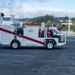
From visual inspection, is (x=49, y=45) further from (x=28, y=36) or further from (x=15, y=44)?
(x=15, y=44)

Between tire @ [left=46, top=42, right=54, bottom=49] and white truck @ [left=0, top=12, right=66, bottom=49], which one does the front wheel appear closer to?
white truck @ [left=0, top=12, right=66, bottom=49]

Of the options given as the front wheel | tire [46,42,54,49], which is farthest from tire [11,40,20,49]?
tire [46,42,54,49]

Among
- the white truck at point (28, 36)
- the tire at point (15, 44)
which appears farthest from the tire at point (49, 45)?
the tire at point (15, 44)

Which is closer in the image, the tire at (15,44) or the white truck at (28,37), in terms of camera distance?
the white truck at (28,37)

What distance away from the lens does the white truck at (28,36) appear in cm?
2816

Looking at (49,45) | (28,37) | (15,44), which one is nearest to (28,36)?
(28,37)

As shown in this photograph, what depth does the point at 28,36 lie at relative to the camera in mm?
28234

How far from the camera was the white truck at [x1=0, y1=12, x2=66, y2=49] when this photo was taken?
92.4ft

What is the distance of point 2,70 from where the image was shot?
15.1 m

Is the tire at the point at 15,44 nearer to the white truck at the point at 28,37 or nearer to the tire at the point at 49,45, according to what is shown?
the white truck at the point at 28,37

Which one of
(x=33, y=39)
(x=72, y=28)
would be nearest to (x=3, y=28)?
(x=33, y=39)

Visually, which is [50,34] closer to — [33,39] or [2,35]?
[33,39]

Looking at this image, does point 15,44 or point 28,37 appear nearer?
point 28,37

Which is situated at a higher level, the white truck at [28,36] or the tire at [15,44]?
the white truck at [28,36]
